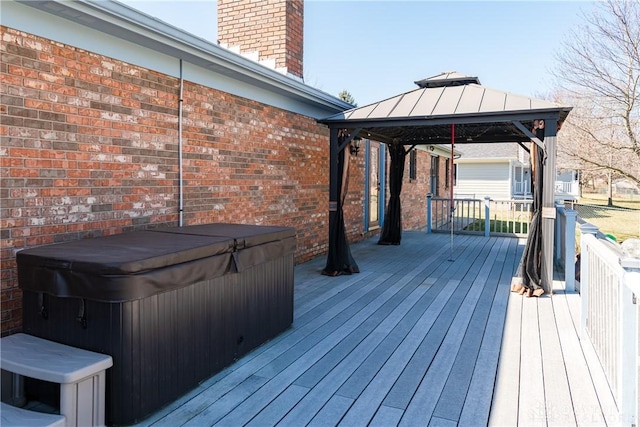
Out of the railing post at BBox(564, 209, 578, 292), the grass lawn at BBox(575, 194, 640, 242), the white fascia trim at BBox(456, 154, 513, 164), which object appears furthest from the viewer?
the white fascia trim at BBox(456, 154, 513, 164)

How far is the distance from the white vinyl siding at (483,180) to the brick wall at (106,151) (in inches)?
760

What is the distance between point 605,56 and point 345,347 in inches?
514

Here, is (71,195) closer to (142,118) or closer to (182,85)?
(142,118)

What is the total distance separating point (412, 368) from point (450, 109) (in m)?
3.97

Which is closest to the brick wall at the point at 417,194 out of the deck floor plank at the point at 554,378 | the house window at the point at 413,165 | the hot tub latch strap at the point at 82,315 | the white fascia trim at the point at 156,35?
the house window at the point at 413,165

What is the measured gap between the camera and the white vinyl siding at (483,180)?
75.7ft

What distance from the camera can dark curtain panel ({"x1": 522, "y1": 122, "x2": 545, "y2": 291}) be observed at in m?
5.74

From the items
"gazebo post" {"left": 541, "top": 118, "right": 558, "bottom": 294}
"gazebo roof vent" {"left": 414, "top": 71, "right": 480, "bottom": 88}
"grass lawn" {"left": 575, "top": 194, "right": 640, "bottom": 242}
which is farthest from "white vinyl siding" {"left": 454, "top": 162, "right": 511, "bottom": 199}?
"gazebo post" {"left": 541, "top": 118, "right": 558, "bottom": 294}

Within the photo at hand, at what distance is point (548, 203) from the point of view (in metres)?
5.66

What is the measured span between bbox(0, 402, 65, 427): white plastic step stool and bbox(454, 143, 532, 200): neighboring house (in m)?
22.2

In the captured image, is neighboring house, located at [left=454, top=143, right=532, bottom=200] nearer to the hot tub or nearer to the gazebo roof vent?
the gazebo roof vent

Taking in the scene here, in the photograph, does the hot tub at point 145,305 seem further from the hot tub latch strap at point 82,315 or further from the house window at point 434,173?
→ the house window at point 434,173

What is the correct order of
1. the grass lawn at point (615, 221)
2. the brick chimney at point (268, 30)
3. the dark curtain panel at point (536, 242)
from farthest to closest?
1. the grass lawn at point (615, 221)
2. the brick chimney at point (268, 30)
3. the dark curtain panel at point (536, 242)

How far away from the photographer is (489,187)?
76.7 ft
